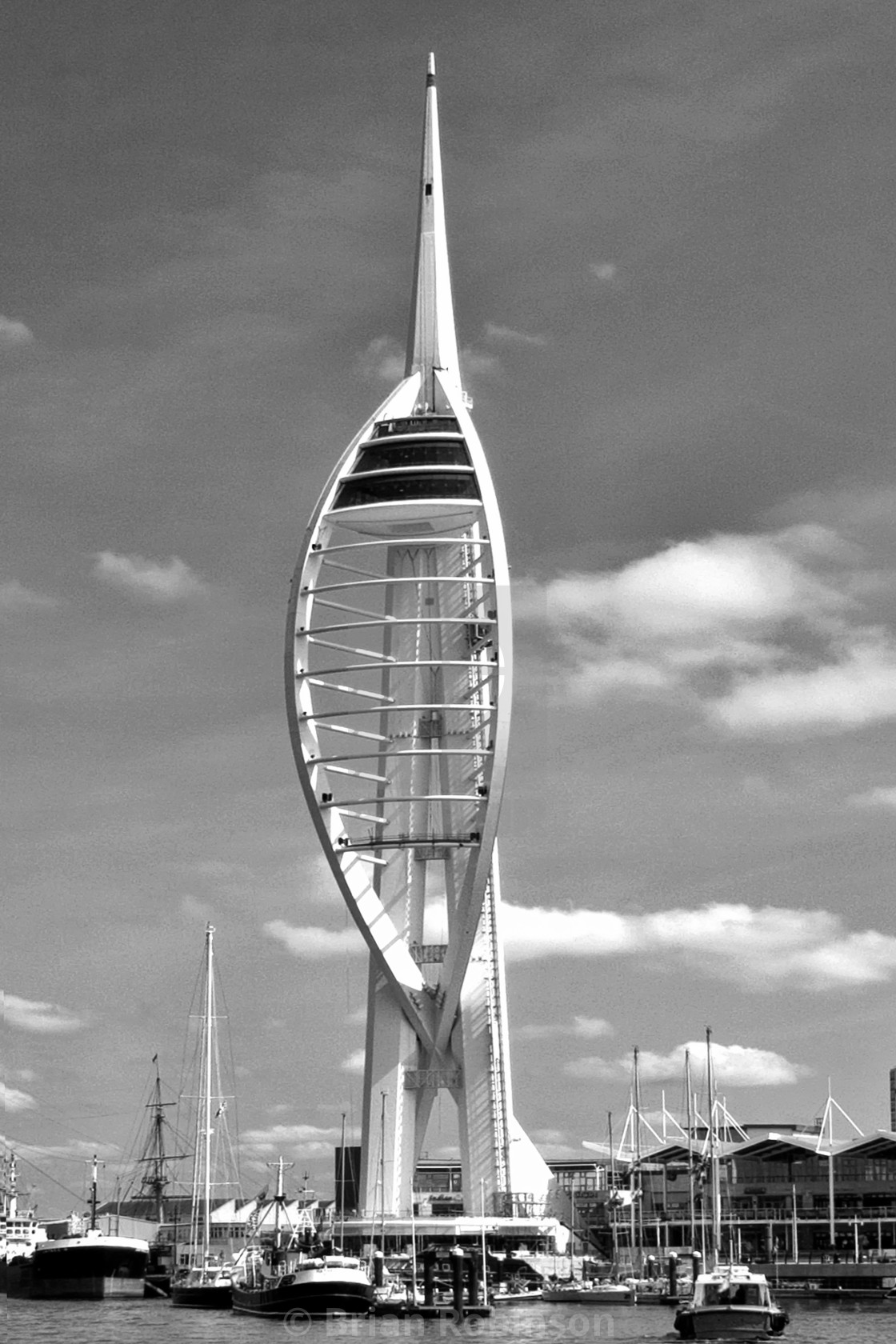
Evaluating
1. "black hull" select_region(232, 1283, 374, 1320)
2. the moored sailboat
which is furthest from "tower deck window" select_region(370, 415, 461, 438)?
the moored sailboat

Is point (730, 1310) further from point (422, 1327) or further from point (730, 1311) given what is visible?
point (422, 1327)

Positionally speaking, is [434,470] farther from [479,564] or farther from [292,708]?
[292,708]

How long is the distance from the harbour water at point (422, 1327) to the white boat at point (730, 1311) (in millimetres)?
977

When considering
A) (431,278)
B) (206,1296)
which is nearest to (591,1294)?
(206,1296)

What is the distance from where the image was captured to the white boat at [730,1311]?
6906 cm

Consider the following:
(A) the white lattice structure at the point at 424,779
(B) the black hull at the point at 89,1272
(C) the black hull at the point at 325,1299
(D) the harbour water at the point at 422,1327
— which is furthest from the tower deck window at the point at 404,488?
(C) the black hull at the point at 325,1299

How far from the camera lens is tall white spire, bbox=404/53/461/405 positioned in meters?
130

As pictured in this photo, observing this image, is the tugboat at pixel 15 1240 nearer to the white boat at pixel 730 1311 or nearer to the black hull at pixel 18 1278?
the black hull at pixel 18 1278

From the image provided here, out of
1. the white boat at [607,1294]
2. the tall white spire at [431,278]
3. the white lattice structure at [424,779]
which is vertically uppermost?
the tall white spire at [431,278]

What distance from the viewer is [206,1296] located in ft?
314

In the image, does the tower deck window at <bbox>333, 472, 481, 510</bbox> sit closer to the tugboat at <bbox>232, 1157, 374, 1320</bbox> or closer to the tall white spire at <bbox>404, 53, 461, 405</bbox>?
the tall white spire at <bbox>404, 53, 461, 405</bbox>

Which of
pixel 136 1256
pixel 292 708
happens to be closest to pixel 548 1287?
pixel 136 1256

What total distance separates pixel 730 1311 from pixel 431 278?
7657 cm

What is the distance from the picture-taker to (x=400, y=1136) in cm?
11912
